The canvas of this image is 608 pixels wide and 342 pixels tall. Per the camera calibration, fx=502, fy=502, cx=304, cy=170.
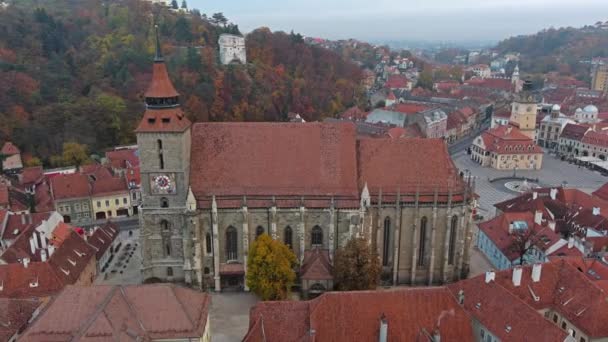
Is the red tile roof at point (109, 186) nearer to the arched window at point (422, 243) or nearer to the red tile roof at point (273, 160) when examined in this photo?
the red tile roof at point (273, 160)

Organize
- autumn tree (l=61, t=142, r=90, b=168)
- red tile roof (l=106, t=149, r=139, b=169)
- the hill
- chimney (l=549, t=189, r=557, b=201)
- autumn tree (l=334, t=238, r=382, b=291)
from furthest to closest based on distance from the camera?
the hill
autumn tree (l=61, t=142, r=90, b=168)
red tile roof (l=106, t=149, r=139, b=169)
chimney (l=549, t=189, r=557, b=201)
autumn tree (l=334, t=238, r=382, b=291)

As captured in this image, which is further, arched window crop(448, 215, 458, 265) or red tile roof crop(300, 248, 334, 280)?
arched window crop(448, 215, 458, 265)

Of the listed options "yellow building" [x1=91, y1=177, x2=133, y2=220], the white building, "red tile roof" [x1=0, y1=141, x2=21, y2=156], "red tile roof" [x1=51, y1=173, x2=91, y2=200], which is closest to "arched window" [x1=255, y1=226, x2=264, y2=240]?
"yellow building" [x1=91, y1=177, x2=133, y2=220]

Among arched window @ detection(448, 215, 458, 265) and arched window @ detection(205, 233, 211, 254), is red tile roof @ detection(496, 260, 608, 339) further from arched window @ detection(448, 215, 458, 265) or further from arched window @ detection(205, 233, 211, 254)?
arched window @ detection(205, 233, 211, 254)

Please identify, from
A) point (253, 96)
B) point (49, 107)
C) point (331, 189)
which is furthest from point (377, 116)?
point (331, 189)

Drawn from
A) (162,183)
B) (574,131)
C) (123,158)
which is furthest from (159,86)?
(574,131)

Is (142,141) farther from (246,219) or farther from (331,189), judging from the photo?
(331,189)
